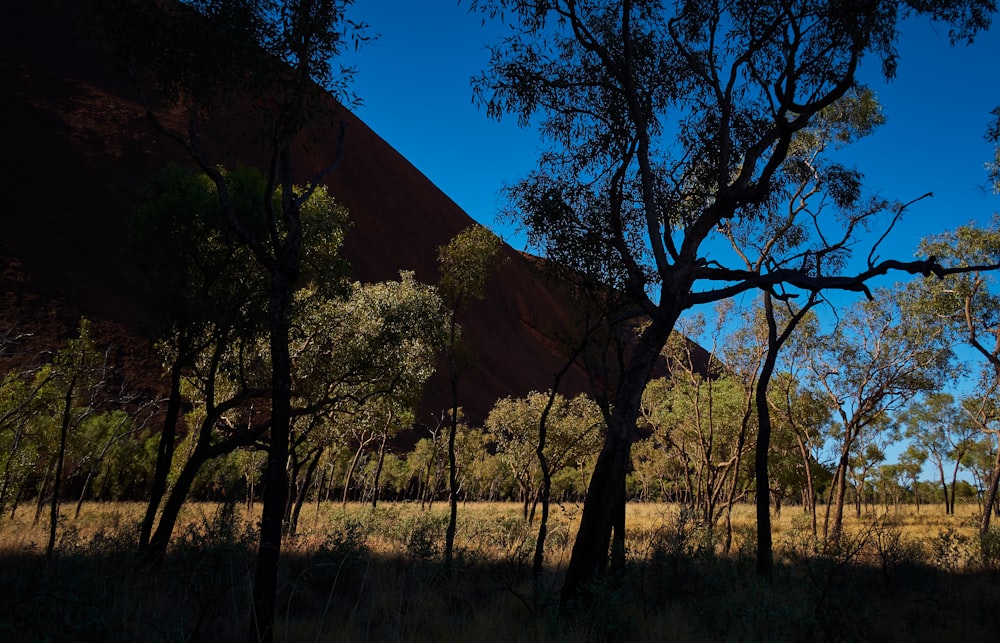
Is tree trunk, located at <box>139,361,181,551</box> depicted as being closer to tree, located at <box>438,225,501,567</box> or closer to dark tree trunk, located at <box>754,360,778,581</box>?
tree, located at <box>438,225,501,567</box>

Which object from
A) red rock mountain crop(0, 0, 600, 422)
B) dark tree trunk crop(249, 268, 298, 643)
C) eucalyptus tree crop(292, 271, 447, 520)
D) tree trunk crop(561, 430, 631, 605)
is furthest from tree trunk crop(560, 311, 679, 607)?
eucalyptus tree crop(292, 271, 447, 520)

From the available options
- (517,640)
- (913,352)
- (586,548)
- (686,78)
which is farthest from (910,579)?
(913,352)

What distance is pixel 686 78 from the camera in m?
10.9

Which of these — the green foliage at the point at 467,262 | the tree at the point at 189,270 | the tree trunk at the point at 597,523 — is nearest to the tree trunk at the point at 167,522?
the tree at the point at 189,270

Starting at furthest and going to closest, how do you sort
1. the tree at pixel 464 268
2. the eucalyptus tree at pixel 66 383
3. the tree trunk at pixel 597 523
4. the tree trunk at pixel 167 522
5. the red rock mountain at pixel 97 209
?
the red rock mountain at pixel 97 209, the tree at pixel 464 268, the eucalyptus tree at pixel 66 383, the tree trunk at pixel 167 522, the tree trunk at pixel 597 523

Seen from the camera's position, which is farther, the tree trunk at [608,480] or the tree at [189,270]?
the tree at [189,270]

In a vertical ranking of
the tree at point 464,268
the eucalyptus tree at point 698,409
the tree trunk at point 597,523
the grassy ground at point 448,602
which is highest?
the tree at point 464,268

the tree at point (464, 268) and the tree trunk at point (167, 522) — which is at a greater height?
the tree at point (464, 268)

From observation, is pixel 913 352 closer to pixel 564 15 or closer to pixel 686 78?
pixel 686 78

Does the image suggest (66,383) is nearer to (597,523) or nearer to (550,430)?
(597,523)

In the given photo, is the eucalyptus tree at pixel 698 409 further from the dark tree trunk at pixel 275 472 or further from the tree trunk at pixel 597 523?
the dark tree trunk at pixel 275 472

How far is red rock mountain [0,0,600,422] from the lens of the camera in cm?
5003

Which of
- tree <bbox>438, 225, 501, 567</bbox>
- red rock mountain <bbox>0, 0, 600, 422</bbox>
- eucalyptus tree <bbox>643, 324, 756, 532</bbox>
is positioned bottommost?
eucalyptus tree <bbox>643, 324, 756, 532</bbox>

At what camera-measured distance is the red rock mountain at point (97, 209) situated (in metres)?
50.0
